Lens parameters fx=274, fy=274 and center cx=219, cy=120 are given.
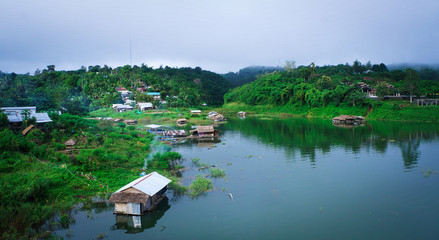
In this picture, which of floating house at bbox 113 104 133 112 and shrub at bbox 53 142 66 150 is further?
floating house at bbox 113 104 133 112

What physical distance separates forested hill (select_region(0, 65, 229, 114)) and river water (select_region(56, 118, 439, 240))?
758 inches

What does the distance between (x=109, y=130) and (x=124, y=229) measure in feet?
52.7

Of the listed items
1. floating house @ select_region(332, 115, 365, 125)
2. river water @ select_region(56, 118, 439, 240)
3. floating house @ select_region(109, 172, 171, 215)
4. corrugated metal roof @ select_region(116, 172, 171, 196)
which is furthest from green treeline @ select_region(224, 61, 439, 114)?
floating house @ select_region(109, 172, 171, 215)

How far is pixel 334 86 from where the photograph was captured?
1989 inches

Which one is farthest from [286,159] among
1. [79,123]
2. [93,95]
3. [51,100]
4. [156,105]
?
[93,95]

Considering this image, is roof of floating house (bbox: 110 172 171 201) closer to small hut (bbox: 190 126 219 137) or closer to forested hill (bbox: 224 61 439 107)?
small hut (bbox: 190 126 219 137)

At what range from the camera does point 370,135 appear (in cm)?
2692

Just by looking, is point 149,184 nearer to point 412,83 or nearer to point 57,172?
point 57,172

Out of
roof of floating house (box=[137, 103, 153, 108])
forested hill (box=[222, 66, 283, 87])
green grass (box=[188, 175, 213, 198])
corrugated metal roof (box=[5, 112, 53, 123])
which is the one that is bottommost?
green grass (box=[188, 175, 213, 198])

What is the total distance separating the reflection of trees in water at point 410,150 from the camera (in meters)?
17.5

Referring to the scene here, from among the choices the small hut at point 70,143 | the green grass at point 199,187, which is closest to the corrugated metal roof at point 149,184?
the green grass at point 199,187

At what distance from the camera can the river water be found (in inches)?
383

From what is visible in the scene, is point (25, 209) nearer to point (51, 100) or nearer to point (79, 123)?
point (79, 123)

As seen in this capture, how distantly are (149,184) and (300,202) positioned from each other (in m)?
6.58
